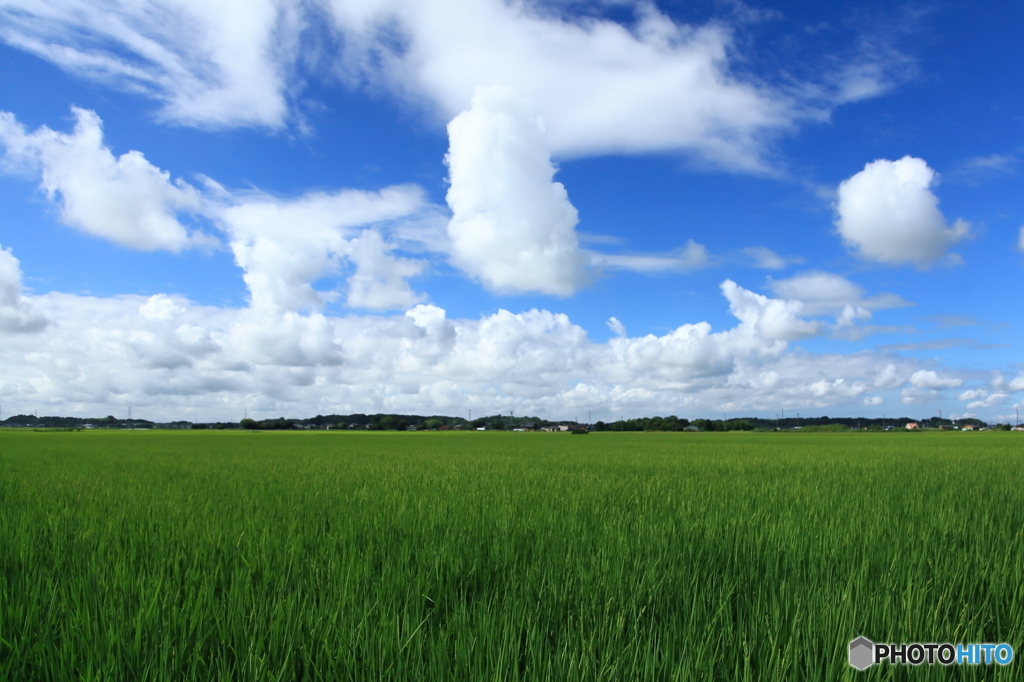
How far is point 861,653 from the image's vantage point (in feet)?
7.79

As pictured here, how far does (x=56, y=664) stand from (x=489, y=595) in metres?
2.13

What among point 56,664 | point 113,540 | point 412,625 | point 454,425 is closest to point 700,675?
point 412,625

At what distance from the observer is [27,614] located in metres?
2.82

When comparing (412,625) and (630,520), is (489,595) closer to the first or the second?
(412,625)

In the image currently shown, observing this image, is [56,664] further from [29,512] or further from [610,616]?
[29,512]

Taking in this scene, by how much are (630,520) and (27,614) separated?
4529 mm

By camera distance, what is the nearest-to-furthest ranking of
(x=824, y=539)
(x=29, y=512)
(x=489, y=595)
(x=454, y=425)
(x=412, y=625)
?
1. (x=412, y=625)
2. (x=489, y=595)
3. (x=824, y=539)
4. (x=29, y=512)
5. (x=454, y=425)

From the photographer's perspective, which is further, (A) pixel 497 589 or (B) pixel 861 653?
(A) pixel 497 589

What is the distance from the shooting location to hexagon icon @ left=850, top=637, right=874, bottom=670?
7.48 feet

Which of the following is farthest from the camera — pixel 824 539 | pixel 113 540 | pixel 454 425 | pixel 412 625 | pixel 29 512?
pixel 454 425

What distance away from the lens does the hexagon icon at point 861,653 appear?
2.28 m

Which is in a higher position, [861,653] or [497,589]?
[497,589]

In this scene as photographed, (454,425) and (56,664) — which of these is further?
(454,425)

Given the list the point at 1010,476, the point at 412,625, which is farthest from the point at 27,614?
the point at 1010,476
